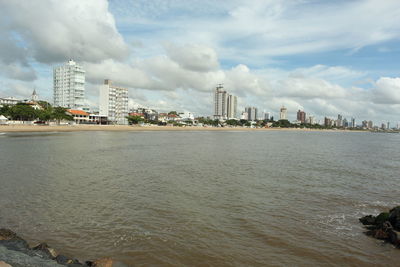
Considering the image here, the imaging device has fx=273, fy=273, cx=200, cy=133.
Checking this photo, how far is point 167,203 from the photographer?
14539 mm

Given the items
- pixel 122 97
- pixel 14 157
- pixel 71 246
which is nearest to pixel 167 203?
pixel 71 246

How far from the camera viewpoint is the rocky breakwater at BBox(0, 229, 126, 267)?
22.8 feet

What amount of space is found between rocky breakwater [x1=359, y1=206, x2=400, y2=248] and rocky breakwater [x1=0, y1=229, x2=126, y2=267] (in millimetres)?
9911

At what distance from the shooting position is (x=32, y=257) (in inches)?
290

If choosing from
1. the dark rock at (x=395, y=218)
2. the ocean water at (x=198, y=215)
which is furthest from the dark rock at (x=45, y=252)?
the dark rock at (x=395, y=218)

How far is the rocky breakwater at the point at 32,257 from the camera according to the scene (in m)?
6.94

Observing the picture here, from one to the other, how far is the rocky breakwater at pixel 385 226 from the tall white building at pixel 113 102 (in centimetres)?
15341

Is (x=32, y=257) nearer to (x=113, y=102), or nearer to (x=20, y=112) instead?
(x=20, y=112)

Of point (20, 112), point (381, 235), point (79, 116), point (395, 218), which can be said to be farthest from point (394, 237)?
point (79, 116)

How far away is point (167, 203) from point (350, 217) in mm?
9184

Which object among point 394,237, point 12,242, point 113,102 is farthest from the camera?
point 113,102

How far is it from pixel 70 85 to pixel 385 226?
169m

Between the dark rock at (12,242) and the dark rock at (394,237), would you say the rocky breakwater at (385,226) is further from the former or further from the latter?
the dark rock at (12,242)

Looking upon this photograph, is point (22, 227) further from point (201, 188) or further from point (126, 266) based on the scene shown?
point (201, 188)
